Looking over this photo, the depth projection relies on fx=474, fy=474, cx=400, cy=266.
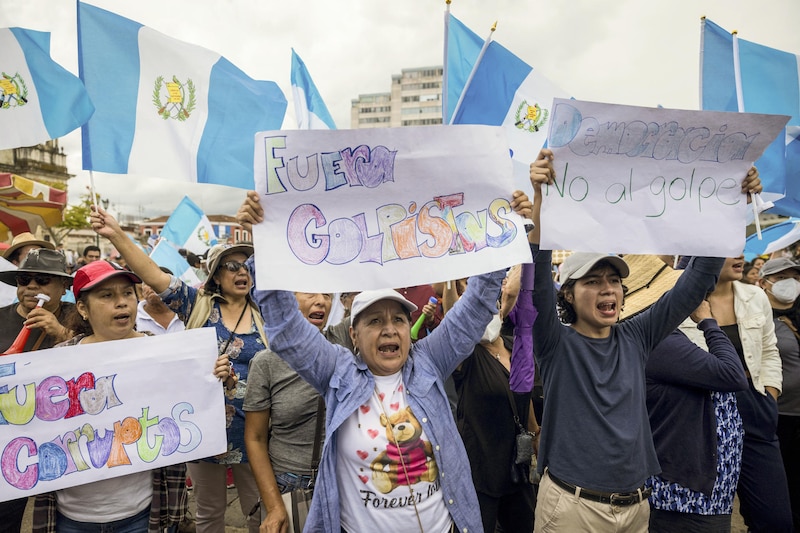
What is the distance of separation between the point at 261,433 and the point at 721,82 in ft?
17.4

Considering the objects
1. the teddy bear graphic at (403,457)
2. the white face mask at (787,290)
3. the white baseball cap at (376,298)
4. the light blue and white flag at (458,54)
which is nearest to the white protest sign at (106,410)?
the white baseball cap at (376,298)

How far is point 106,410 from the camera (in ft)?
7.59

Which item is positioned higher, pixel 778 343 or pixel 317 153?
pixel 317 153

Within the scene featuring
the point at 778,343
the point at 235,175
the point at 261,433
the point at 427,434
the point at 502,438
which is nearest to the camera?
the point at 427,434

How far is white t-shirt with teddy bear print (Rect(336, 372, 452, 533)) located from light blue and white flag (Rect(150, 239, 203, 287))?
→ 5.82 m

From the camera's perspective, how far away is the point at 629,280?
10.7 ft

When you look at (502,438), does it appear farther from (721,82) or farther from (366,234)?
(721,82)

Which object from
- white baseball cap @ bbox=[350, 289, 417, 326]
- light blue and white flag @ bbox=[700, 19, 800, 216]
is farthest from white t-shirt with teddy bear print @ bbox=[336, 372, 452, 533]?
light blue and white flag @ bbox=[700, 19, 800, 216]

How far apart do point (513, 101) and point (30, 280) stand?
451 centimetres

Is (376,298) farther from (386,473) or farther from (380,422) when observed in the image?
(386,473)

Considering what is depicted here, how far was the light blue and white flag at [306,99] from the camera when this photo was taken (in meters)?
6.55

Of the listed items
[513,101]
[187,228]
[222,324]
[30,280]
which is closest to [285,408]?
[222,324]

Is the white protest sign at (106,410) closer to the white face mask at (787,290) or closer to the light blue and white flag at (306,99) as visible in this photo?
the white face mask at (787,290)

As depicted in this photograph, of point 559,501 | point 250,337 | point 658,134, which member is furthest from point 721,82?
point 250,337
